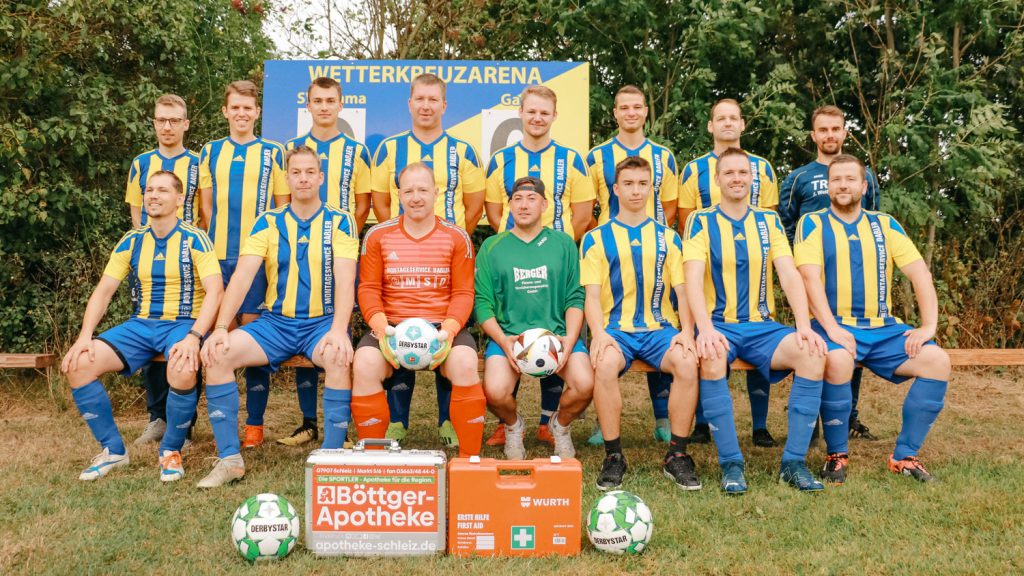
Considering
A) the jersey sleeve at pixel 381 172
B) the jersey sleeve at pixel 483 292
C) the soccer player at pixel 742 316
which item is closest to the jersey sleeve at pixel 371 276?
the jersey sleeve at pixel 483 292

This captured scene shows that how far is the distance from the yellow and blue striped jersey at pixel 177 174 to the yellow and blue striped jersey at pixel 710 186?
9.91 ft

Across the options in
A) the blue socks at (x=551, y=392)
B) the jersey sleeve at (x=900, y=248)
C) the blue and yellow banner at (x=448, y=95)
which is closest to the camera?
the jersey sleeve at (x=900, y=248)

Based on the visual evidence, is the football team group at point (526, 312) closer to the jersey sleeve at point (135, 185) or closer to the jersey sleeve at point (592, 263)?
the jersey sleeve at point (592, 263)

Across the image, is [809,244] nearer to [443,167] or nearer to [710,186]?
[710,186]

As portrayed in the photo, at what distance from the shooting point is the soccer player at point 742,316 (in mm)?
3766

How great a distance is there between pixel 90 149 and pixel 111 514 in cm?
415

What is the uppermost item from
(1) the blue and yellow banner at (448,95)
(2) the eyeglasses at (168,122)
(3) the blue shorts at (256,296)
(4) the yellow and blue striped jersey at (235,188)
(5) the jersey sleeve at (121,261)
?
(1) the blue and yellow banner at (448,95)

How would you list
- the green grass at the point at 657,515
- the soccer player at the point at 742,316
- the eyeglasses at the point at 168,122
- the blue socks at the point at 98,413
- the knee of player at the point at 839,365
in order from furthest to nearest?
the eyeglasses at the point at 168,122 → the blue socks at the point at 98,413 → the knee of player at the point at 839,365 → the soccer player at the point at 742,316 → the green grass at the point at 657,515

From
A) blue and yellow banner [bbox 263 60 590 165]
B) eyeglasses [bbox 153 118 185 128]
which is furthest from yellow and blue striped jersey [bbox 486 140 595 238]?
eyeglasses [bbox 153 118 185 128]

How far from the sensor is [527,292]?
4.09m

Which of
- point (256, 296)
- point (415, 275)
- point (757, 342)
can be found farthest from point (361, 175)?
point (757, 342)

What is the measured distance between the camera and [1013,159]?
7.28 m

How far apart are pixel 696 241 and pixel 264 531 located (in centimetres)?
253

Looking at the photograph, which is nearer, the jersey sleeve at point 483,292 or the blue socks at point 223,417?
the blue socks at point 223,417
